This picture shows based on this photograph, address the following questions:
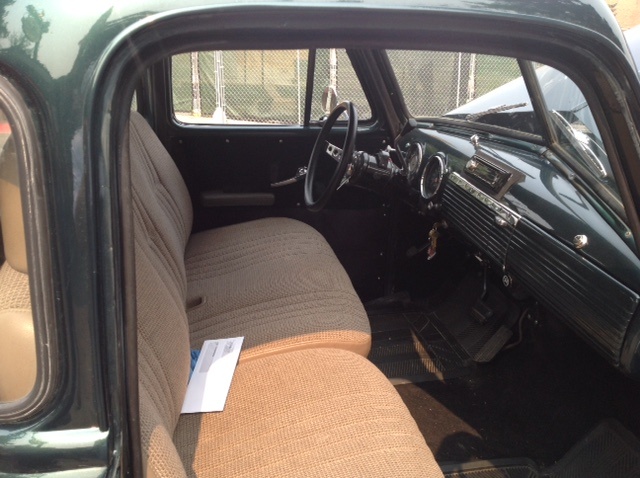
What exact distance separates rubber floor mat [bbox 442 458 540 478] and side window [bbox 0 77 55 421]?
135cm

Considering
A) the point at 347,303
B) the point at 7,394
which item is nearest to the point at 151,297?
the point at 7,394

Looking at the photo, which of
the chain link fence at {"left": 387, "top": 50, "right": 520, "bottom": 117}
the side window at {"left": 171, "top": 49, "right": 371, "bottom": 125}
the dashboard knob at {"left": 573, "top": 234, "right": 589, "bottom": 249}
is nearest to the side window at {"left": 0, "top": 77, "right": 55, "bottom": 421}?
the dashboard knob at {"left": 573, "top": 234, "right": 589, "bottom": 249}

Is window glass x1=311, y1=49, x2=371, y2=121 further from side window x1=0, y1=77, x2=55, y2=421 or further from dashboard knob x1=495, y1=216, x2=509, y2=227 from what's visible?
side window x1=0, y1=77, x2=55, y2=421

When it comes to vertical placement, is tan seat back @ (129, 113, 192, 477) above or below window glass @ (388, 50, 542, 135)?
below

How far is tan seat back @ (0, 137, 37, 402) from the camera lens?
2.29 feet

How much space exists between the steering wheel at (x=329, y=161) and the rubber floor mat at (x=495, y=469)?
0.93 meters

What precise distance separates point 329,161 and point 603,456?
1472mm

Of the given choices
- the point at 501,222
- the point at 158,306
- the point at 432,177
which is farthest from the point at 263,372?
the point at 432,177

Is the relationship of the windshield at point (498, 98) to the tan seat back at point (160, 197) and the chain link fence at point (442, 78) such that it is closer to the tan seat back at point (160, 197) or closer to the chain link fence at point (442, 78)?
the chain link fence at point (442, 78)

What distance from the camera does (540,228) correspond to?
1457 millimetres

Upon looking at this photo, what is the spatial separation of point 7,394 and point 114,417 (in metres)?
0.14

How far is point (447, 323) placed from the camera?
2424mm

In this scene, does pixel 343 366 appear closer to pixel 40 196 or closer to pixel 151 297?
pixel 151 297

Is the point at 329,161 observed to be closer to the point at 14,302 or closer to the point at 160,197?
the point at 160,197
